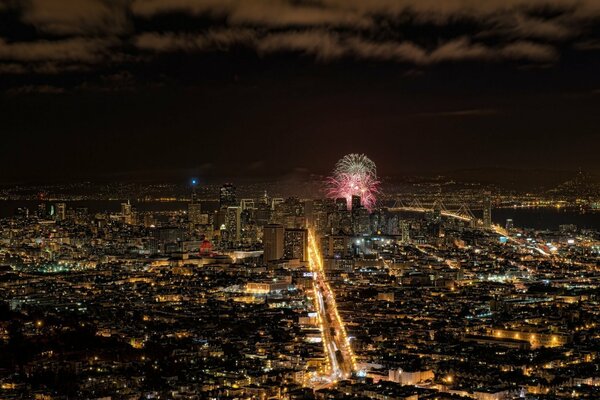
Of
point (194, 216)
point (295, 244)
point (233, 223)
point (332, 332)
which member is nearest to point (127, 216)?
point (194, 216)

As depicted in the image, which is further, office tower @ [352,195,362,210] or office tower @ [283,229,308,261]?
office tower @ [352,195,362,210]

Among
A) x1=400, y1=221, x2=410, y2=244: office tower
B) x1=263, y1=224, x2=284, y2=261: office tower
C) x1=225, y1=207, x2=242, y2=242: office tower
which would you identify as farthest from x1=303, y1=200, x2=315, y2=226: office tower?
x1=263, y1=224, x2=284, y2=261: office tower

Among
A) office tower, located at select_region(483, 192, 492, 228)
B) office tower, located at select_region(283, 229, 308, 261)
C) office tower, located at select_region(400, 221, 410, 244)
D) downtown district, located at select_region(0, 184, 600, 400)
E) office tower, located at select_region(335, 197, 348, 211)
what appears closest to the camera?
downtown district, located at select_region(0, 184, 600, 400)

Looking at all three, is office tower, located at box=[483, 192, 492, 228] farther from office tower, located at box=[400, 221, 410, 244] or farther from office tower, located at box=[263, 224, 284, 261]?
office tower, located at box=[263, 224, 284, 261]

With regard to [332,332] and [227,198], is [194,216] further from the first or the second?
[332,332]

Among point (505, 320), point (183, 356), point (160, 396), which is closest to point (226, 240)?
point (505, 320)

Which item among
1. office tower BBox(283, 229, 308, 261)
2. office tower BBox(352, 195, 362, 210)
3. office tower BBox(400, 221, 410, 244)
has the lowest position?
office tower BBox(283, 229, 308, 261)
